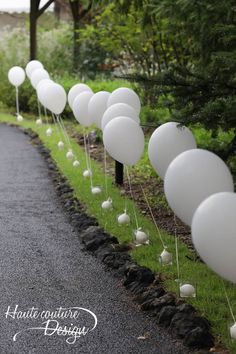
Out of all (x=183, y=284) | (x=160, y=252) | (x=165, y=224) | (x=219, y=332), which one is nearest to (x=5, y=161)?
(x=165, y=224)

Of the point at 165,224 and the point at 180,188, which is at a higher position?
the point at 180,188

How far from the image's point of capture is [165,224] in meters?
7.65

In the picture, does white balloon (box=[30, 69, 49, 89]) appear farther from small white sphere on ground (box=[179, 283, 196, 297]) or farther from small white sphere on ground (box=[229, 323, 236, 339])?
small white sphere on ground (box=[229, 323, 236, 339])

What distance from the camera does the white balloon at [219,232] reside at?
395 cm

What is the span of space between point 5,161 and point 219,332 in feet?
28.3

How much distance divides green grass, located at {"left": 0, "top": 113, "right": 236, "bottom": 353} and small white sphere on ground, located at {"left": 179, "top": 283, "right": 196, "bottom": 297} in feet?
0.17

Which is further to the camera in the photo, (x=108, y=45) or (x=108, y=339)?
(x=108, y=45)

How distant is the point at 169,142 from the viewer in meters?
5.83

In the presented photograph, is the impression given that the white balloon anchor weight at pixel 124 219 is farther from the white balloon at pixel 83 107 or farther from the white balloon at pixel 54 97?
the white balloon at pixel 54 97

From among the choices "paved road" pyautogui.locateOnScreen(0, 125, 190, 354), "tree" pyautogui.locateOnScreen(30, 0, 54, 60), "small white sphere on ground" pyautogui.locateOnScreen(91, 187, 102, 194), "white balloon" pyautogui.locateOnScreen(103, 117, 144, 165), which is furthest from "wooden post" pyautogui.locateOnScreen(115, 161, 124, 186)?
"tree" pyautogui.locateOnScreen(30, 0, 54, 60)

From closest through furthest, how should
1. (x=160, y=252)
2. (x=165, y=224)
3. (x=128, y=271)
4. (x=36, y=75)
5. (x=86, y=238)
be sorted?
(x=128, y=271), (x=160, y=252), (x=86, y=238), (x=165, y=224), (x=36, y=75)

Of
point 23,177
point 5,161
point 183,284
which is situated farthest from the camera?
point 5,161

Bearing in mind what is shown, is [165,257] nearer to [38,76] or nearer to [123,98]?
[123,98]

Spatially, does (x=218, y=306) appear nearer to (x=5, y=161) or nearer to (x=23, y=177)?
(x=23, y=177)
